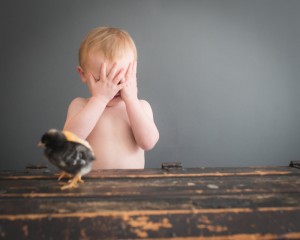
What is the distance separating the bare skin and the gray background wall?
0.77 meters

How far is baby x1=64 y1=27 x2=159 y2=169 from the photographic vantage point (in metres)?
1.04

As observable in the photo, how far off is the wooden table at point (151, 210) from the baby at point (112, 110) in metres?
0.42

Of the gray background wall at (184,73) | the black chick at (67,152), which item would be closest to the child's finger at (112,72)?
the black chick at (67,152)

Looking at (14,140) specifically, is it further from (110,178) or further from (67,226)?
(67,226)

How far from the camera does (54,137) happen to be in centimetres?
61

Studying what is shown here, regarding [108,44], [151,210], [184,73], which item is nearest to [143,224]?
[151,210]

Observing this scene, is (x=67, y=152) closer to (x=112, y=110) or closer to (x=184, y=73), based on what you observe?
(x=112, y=110)

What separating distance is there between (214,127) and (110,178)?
1.40m

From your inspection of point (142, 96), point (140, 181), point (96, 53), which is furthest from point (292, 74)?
point (140, 181)

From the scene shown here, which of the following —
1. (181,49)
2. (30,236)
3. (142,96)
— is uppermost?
(181,49)

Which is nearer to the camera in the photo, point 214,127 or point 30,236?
point 30,236

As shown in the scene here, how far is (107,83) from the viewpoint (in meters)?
1.04

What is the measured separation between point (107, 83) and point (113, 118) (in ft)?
0.59

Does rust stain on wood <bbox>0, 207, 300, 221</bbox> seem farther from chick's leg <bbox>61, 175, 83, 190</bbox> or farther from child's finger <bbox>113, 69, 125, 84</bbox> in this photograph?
child's finger <bbox>113, 69, 125, 84</bbox>
